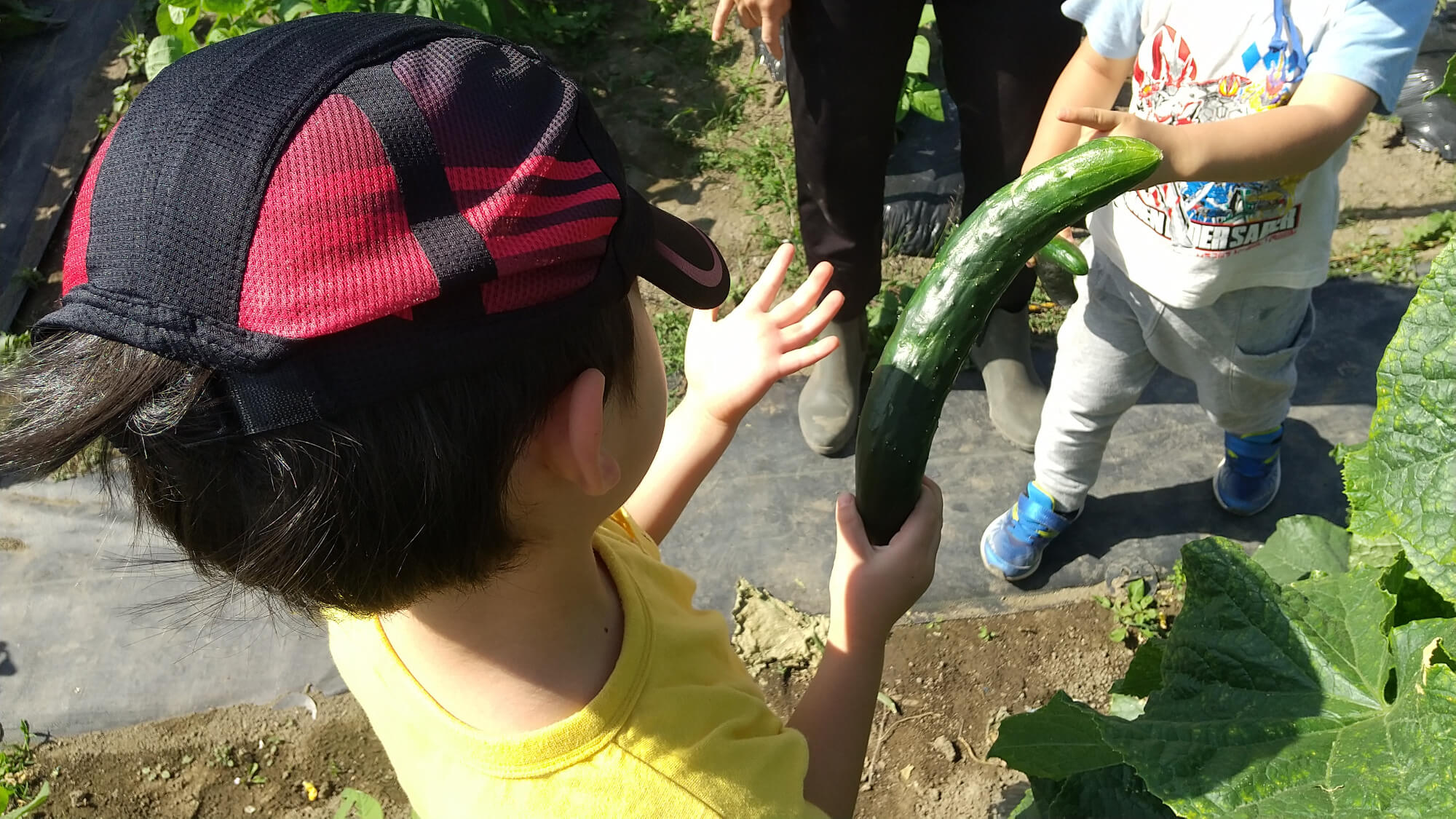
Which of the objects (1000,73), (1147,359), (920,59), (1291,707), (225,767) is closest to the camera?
(1291,707)

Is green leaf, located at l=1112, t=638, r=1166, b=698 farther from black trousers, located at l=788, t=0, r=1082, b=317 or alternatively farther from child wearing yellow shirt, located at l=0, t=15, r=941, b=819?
black trousers, located at l=788, t=0, r=1082, b=317

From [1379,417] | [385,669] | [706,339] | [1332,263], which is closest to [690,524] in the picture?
[706,339]

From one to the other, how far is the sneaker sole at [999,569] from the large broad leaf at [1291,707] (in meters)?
1.39

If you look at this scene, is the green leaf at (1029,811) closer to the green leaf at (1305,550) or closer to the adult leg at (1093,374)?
the green leaf at (1305,550)

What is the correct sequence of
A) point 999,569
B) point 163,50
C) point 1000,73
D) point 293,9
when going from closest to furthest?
point 1000,73 < point 999,569 < point 293,9 < point 163,50

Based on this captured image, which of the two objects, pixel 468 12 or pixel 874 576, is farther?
pixel 468 12

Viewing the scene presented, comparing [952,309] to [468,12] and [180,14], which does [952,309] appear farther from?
[180,14]

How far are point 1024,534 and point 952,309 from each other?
148 centimetres

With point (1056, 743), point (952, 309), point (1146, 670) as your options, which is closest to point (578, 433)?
point (952, 309)

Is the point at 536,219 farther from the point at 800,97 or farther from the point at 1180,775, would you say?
the point at 800,97

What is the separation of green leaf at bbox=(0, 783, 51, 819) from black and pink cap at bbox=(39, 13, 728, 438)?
207 cm

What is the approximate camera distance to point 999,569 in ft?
9.86

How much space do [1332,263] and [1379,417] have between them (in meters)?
2.65

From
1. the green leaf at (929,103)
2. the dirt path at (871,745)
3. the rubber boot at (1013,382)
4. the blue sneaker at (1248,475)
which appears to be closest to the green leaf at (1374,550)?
the blue sneaker at (1248,475)
